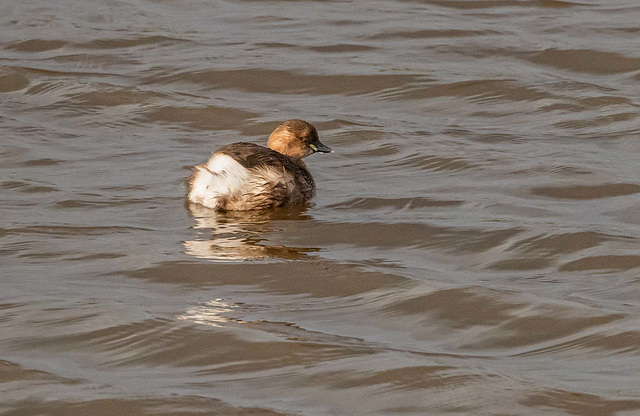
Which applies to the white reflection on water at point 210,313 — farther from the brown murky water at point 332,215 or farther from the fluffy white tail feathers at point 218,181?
the fluffy white tail feathers at point 218,181

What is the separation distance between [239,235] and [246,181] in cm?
59

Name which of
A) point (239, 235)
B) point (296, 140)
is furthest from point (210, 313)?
point (296, 140)

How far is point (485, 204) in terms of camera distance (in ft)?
26.8

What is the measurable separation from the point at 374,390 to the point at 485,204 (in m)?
3.34

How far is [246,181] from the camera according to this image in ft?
26.6

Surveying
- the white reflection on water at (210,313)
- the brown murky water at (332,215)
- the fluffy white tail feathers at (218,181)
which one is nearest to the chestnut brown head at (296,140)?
the brown murky water at (332,215)

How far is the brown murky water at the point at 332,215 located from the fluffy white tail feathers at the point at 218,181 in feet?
0.56

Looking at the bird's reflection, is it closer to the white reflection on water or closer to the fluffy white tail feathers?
the fluffy white tail feathers

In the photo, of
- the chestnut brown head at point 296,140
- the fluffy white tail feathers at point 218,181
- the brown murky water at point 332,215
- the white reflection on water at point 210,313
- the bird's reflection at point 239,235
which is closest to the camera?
the brown murky water at point 332,215

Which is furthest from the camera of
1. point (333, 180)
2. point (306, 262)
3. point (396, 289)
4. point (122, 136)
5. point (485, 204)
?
point (122, 136)

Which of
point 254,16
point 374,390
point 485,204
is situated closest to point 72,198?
point 485,204

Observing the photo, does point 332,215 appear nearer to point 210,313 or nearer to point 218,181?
point 218,181

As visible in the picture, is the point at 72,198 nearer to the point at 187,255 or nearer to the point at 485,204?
the point at 187,255

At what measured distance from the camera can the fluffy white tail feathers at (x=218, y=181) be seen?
8047mm
